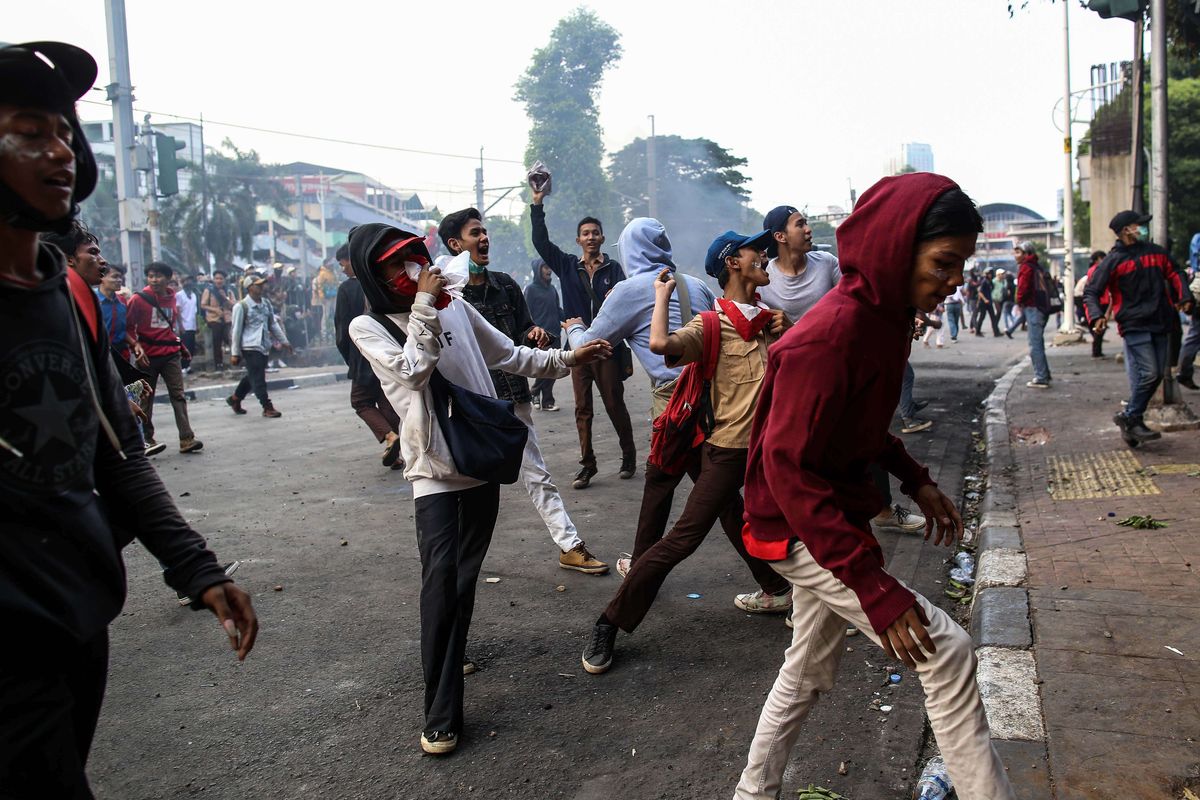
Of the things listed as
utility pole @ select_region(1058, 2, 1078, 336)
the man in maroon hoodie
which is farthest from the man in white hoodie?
utility pole @ select_region(1058, 2, 1078, 336)

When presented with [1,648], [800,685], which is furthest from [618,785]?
[1,648]

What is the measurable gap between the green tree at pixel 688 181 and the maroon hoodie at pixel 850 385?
4720cm

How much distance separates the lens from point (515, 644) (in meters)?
4.51

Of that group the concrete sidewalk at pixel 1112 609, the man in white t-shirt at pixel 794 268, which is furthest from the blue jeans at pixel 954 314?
the man in white t-shirt at pixel 794 268

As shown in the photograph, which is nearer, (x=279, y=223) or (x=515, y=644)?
(x=515, y=644)

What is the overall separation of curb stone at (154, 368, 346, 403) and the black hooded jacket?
13.9 metres

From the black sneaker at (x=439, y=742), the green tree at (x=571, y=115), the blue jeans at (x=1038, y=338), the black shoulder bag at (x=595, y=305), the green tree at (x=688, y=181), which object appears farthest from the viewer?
the green tree at (x=688, y=181)

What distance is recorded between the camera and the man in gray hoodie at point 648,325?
4.59 meters

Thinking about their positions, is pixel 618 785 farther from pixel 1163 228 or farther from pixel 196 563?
pixel 1163 228

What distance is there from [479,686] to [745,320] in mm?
1843

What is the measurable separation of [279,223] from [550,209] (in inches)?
634

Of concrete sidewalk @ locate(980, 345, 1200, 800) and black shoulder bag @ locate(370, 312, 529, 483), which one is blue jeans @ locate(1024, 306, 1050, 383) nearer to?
concrete sidewalk @ locate(980, 345, 1200, 800)

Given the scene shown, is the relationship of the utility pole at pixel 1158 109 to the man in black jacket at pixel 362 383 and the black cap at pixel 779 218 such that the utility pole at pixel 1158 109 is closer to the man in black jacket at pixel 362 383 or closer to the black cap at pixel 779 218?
the black cap at pixel 779 218

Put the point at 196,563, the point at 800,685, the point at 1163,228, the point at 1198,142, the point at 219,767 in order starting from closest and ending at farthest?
→ the point at 196,563 → the point at 800,685 → the point at 219,767 → the point at 1163,228 → the point at 1198,142
